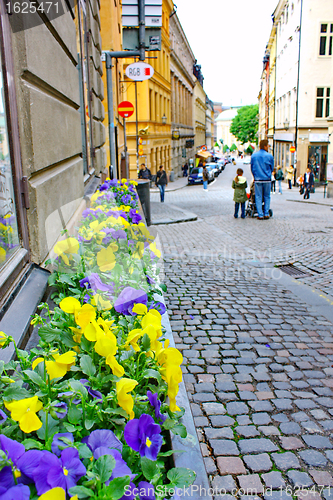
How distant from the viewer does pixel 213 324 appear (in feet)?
15.7

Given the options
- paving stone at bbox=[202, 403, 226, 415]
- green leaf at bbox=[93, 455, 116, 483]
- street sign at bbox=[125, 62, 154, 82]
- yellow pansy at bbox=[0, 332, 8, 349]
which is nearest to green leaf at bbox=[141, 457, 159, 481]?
green leaf at bbox=[93, 455, 116, 483]

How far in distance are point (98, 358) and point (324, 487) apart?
5.15 feet

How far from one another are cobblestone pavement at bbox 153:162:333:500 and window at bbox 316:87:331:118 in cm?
3074

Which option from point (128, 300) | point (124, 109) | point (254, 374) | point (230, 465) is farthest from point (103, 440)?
point (124, 109)

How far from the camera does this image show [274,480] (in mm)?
2436

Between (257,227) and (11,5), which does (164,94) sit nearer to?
(257,227)

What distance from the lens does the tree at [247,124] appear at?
388 ft

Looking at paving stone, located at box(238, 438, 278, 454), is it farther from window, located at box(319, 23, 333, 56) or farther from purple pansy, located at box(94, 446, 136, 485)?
window, located at box(319, 23, 333, 56)

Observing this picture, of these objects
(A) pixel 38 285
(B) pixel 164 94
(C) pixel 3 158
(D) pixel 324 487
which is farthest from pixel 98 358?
(B) pixel 164 94

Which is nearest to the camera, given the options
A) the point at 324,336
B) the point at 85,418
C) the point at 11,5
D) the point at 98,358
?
the point at 85,418

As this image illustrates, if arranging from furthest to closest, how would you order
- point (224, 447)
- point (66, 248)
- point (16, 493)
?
point (224, 447)
point (66, 248)
point (16, 493)

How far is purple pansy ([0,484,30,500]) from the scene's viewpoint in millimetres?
935

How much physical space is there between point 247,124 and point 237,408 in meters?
123

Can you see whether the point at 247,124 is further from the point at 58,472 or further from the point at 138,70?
the point at 58,472
